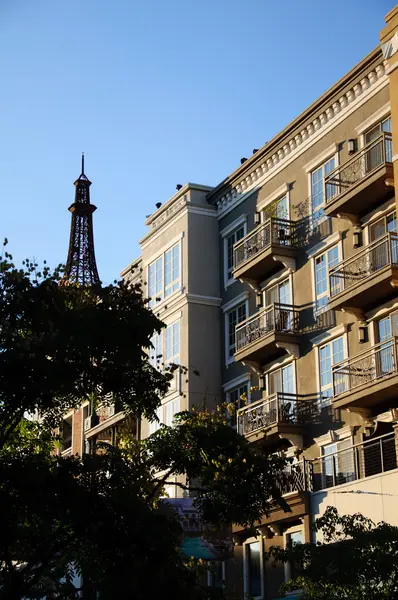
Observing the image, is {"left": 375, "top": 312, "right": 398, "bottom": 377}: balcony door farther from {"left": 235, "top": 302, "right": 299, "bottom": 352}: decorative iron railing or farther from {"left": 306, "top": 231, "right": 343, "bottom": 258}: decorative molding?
{"left": 235, "top": 302, "right": 299, "bottom": 352}: decorative iron railing

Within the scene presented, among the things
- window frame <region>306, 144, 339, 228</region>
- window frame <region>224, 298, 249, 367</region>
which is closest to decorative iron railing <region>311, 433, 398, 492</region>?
window frame <region>224, 298, 249, 367</region>

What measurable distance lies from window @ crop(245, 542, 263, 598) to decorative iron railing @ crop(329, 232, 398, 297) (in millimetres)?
10008

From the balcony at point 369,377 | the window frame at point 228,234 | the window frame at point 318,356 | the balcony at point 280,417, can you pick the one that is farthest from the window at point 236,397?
the balcony at point 369,377

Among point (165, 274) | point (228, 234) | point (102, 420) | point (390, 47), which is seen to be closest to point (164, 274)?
point (165, 274)

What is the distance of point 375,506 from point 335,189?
11.6 m

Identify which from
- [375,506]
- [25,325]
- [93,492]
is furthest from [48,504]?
[375,506]

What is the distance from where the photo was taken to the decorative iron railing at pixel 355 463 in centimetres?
3088

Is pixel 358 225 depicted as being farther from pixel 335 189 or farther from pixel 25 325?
pixel 25 325

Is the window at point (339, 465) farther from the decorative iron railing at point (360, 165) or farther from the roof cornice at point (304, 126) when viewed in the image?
the roof cornice at point (304, 126)

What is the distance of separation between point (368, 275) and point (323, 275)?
4.44 metres

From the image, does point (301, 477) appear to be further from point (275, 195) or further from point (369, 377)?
point (275, 195)

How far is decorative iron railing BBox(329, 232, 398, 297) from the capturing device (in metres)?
32.1

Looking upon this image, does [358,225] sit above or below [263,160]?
below

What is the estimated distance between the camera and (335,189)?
1427 inches
